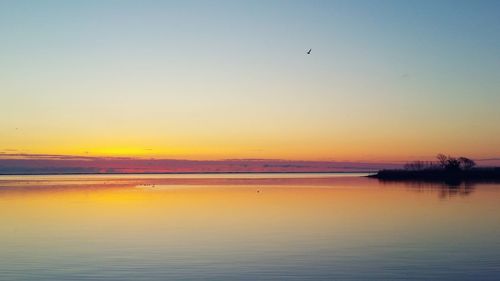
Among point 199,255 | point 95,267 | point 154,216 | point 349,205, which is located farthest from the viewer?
point 349,205

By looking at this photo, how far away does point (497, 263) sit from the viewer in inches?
988

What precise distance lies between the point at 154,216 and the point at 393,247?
24.2 meters

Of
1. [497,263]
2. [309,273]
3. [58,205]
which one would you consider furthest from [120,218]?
[497,263]

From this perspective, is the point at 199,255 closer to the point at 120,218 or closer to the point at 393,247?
the point at 393,247

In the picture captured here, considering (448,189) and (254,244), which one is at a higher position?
(448,189)

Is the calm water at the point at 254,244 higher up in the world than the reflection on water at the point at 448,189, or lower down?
lower down

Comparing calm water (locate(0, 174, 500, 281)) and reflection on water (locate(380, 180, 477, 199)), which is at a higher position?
reflection on water (locate(380, 180, 477, 199))

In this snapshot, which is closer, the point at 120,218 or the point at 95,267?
the point at 95,267

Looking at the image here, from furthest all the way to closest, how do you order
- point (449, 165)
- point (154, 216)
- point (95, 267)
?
1. point (449, 165)
2. point (154, 216)
3. point (95, 267)

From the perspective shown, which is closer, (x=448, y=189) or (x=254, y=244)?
(x=254, y=244)

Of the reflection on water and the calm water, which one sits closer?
the calm water

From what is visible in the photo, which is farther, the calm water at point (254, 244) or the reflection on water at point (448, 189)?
the reflection on water at point (448, 189)

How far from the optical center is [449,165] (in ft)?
463

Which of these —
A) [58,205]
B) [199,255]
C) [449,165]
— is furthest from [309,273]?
[449,165]
